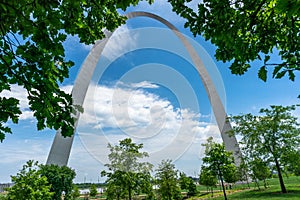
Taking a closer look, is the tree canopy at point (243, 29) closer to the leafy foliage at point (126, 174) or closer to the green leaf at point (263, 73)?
the green leaf at point (263, 73)

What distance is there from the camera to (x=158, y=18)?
28.7 meters

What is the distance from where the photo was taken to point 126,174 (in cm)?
1421

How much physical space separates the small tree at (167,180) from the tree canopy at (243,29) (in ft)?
55.4

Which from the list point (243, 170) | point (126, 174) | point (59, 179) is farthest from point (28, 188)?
point (243, 170)

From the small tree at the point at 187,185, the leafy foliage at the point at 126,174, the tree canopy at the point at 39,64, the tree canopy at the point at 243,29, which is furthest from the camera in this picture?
the small tree at the point at 187,185

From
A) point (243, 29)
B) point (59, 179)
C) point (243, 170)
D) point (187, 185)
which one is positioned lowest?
point (187, 185)

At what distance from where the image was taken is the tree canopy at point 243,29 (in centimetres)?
298

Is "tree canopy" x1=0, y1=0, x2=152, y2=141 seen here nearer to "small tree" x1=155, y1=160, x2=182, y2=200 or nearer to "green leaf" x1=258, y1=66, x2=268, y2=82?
"green leaf" x1=258, y1=66, x2=268, y2=82

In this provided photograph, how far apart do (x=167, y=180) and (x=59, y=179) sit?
9422mm

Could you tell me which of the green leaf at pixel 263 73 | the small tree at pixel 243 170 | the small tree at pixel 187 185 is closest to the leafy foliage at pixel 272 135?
the small tree at pixel 243 170

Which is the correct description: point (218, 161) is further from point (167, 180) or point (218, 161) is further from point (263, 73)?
point (263, 73)

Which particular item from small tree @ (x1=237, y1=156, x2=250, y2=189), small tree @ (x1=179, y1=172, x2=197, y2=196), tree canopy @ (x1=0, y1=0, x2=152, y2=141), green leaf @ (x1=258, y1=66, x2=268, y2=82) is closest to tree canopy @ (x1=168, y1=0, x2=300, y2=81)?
green leaf @ (x1=258, y1=66, x2=268, y2=82)

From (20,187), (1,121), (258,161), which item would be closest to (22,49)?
(1,121)

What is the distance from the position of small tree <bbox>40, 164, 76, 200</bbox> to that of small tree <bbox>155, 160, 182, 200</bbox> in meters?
8.32
